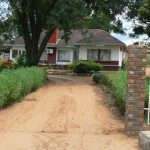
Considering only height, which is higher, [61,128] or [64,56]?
[64,56]

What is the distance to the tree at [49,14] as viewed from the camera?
3180cm

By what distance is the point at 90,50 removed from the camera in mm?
58062

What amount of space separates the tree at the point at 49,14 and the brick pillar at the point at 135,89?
767 inches

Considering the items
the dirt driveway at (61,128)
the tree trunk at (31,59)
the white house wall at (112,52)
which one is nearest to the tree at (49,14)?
the tree trunk at (31,59)

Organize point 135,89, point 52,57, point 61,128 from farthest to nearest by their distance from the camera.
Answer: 1. point 52,57
2. point 61,128
3. point 135,89

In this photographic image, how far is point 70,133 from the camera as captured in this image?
484 inches

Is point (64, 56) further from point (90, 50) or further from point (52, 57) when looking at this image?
point (90, 50)

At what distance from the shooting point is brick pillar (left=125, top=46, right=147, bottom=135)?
12219mm

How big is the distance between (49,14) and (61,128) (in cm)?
2111

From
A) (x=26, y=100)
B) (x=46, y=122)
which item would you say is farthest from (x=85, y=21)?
(x=46, y=122)

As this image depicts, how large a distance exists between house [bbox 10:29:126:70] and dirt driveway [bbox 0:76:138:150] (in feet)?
123

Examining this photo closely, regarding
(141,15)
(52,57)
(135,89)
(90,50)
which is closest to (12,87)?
(135,89)

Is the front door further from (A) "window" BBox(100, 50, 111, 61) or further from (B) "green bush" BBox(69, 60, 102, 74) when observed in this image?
(B) "green bush" BBox(69, 60, 102, 74)

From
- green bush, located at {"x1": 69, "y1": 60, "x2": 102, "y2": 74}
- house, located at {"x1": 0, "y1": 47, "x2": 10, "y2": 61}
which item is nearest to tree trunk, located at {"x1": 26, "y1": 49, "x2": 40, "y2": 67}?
green bush, located at {"x1": 69, "y1": 60, "x2": 102, "y2": 74}
